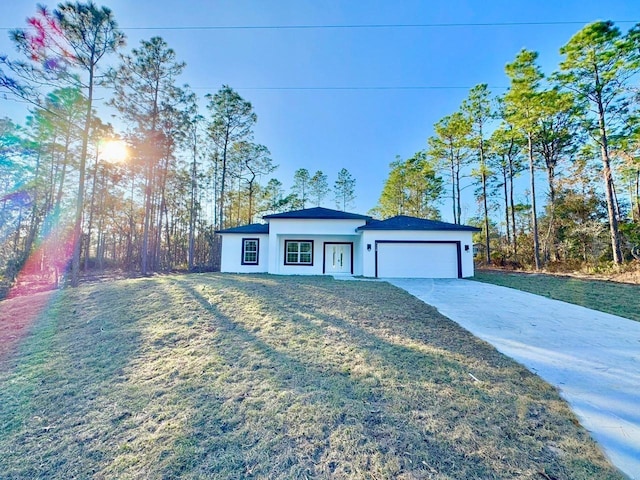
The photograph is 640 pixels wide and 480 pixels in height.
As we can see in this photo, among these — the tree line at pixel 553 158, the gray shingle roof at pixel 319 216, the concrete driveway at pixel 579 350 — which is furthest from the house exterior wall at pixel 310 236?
the tree line at pixel 553 158

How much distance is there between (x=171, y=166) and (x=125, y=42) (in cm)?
849

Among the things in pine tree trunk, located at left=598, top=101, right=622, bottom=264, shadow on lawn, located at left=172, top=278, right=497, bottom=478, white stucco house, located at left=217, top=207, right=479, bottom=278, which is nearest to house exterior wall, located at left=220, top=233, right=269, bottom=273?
white stucco house, located at left=217, top=207, right=479, bottom=278

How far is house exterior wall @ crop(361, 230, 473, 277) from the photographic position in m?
12.2

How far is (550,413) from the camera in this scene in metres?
2.55

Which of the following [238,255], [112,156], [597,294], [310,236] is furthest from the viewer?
[112,156]

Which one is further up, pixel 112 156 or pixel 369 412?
pixel 112 156

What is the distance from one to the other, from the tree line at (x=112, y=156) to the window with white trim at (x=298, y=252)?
7.35 metres

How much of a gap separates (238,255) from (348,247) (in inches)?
230

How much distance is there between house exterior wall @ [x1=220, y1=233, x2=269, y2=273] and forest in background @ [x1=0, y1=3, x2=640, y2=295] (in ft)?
14.1

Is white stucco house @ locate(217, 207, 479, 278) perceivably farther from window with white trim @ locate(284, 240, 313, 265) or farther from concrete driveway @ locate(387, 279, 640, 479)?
concrete driveway @ locate(387, 279, 640, 479)

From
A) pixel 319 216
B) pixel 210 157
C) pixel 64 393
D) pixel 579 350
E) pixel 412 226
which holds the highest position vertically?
pixel 210 157

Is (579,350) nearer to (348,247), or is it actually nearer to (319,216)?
(319,216)

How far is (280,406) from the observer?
268cm

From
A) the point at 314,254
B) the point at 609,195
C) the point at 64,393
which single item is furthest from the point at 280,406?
the point at 609,195
